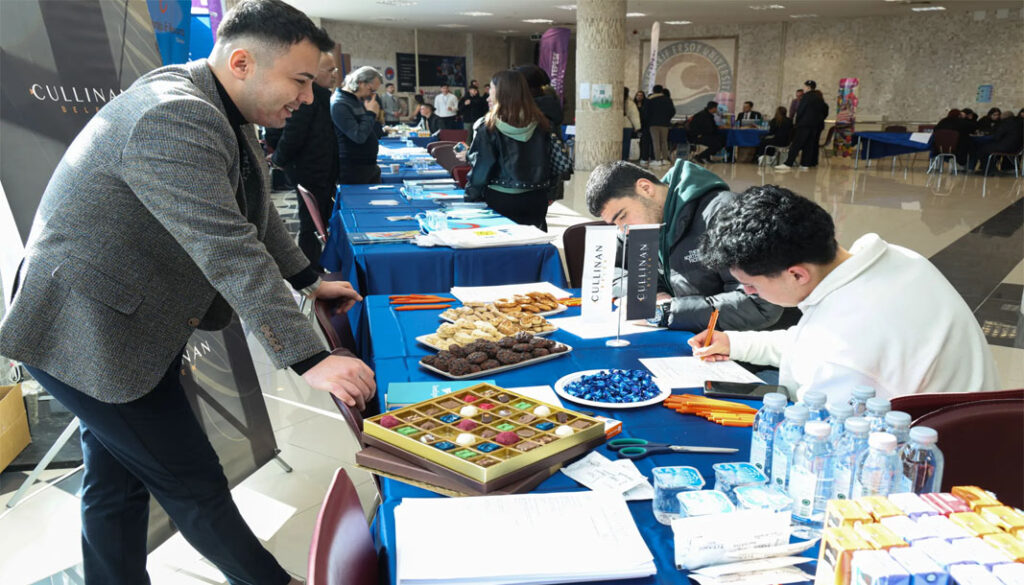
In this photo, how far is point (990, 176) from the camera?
12.3 metres

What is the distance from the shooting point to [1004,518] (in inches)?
30.9

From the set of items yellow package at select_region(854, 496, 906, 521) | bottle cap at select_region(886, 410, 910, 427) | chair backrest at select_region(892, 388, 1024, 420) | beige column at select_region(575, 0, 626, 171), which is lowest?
Answer: chair backrest at select_region(892, 388, 1024, 420)

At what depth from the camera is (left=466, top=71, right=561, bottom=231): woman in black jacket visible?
4195 mm

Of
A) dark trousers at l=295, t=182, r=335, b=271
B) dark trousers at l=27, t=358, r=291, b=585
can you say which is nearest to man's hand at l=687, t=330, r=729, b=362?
dark trousers at l=27, t=358, r=291, b=585

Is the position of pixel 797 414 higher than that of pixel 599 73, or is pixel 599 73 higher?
pixel 599 73

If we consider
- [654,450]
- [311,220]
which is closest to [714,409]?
[654,450]

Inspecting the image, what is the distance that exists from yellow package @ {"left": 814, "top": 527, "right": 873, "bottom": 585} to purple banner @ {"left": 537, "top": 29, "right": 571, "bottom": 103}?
581 inches

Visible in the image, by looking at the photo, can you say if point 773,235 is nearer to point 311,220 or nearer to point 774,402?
A: point 774,402

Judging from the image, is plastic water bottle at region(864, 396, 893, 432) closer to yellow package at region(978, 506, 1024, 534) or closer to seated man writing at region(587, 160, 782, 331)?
yellow package at region(978, 506, 1024, 534)

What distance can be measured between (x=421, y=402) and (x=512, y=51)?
2353cm

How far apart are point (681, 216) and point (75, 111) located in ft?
6.60

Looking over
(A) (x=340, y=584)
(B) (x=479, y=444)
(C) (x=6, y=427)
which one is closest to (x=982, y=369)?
(B) (x=479, y=444)

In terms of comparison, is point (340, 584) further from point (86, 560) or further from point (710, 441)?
point (86, 560)

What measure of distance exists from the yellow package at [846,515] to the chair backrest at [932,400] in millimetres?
454
